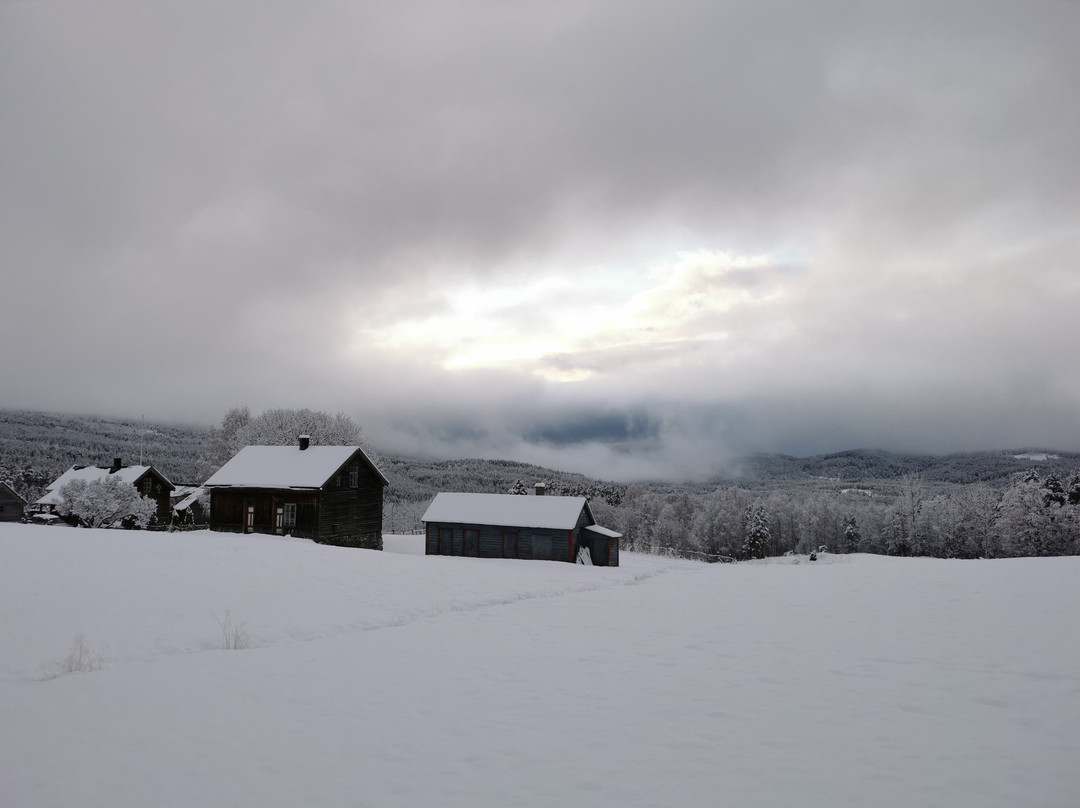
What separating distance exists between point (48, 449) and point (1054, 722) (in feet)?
631

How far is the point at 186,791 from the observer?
6633mm

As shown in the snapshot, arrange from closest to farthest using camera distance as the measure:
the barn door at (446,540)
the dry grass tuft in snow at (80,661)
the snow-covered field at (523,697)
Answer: the snow-covered field at (523,697) < the dry grass tuft in snow at (80,661) < the barn door at (446,540)

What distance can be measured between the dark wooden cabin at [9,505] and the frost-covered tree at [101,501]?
2348 centimetres

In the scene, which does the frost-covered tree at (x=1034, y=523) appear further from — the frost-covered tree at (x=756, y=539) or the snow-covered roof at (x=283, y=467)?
the snow-covered roof at (x=283, y=467)

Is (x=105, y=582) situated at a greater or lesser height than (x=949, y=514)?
greater

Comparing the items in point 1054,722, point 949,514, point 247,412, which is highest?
point 247,412

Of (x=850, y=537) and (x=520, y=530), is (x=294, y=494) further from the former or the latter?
(x=850, y=537)

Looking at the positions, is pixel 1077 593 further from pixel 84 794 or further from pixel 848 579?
pixel 84 794

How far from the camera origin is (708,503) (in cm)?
13112

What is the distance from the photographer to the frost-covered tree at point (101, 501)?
140 ft

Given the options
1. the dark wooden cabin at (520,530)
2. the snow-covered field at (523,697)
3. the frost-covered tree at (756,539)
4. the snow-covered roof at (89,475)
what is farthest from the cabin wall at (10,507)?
the frost-covered tree at (756,539)

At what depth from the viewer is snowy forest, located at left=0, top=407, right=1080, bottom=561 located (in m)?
61.5

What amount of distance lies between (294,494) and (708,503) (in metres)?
106

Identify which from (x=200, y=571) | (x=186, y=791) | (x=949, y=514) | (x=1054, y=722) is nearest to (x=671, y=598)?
(x=1054, y=722)
